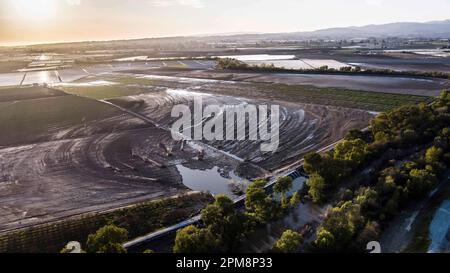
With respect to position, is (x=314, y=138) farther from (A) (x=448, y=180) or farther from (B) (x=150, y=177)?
(B) (x=150, y=177)

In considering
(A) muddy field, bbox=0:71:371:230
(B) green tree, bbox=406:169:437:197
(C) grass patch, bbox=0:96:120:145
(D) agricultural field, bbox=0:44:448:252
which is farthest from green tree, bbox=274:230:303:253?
(C) grass patch, bbox=0:96:120:145

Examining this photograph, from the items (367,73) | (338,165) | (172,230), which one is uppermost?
(367,73)

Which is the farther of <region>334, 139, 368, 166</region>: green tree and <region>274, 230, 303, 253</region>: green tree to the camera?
<region>334, 139, 368, 166</region>: green tree

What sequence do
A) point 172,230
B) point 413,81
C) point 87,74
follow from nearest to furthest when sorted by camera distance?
1. point 172,230
2. point 413,81
3. point 87,74

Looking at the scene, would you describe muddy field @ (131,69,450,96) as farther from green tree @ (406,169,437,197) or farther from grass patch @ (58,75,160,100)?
green tree @ (406,169,437,197)

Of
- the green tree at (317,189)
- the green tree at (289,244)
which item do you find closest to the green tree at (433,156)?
the green tree at (317,189)

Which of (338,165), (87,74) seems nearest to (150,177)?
(338,165)

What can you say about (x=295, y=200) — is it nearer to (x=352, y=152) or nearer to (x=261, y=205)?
(x=261, y=205)
